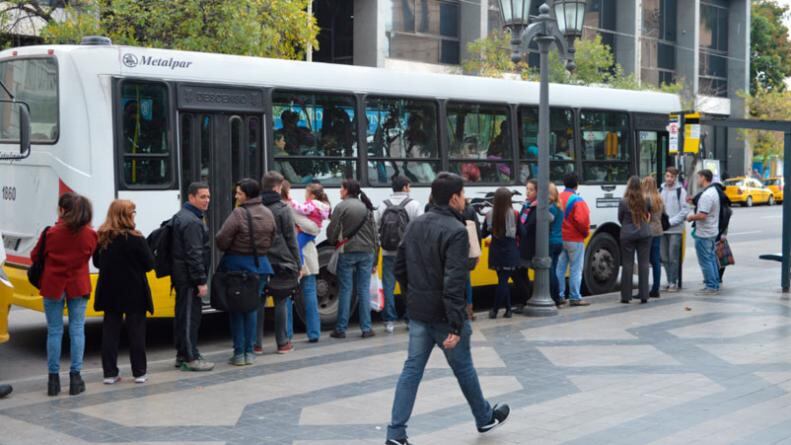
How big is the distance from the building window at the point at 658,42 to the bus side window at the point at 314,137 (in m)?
42.5

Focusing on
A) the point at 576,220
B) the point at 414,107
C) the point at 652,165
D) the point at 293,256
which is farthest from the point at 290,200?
the point at 652,165

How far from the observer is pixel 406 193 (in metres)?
11.7

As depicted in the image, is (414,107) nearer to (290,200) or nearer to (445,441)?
(290,200)

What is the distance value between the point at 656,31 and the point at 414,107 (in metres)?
44.3

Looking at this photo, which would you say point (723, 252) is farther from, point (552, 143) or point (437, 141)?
point (437, 141)

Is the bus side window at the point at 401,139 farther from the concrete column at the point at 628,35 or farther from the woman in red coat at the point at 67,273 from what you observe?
the concrete column at the point at 628,35

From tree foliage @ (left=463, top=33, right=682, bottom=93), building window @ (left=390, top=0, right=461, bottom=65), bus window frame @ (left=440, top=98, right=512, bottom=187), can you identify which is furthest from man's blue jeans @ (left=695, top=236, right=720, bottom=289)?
building window @ (left=390, top=0, right=461, bottom=65)

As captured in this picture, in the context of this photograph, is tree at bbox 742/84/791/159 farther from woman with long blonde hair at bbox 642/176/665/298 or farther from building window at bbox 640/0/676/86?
woman with long blonde hair at bbox 642/176/665/298

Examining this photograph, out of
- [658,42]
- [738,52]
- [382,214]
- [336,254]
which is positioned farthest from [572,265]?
[738,52]

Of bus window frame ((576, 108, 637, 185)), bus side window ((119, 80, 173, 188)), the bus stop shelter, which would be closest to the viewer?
bus side window ((119, 80, 173, 188))

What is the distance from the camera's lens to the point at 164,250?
30.3 feet

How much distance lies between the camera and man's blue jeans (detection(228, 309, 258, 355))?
9719mm

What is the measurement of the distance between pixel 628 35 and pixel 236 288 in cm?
4417

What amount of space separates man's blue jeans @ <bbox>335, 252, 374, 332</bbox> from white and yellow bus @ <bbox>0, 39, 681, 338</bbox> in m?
0.68
